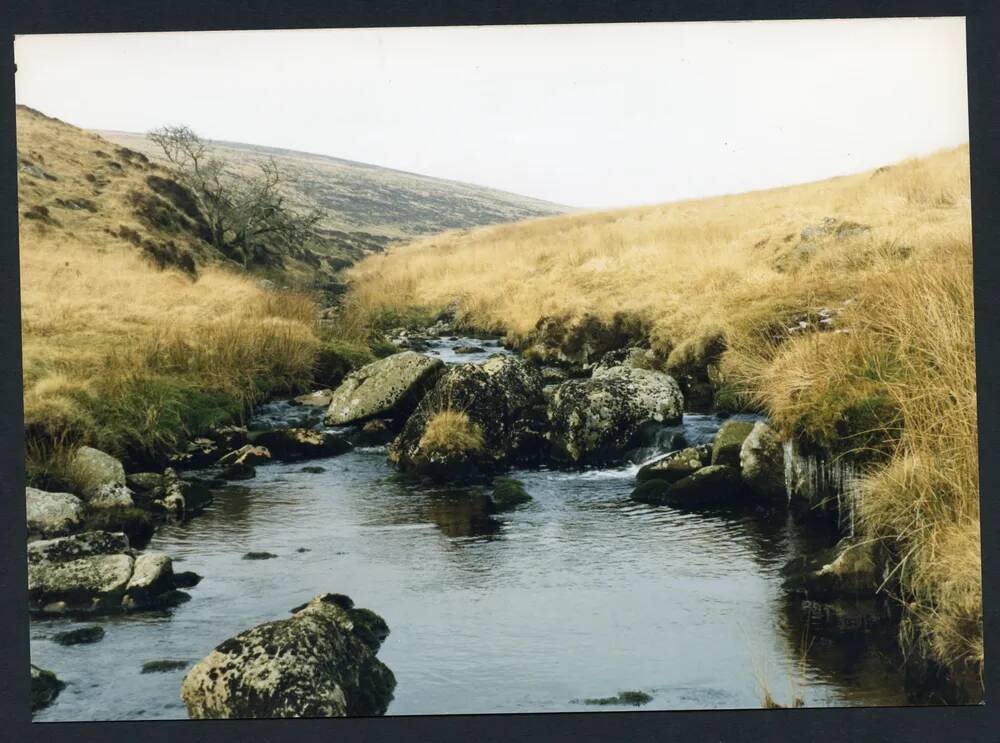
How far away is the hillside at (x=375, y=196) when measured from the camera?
5672mm

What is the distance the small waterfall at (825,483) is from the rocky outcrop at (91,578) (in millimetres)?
3580

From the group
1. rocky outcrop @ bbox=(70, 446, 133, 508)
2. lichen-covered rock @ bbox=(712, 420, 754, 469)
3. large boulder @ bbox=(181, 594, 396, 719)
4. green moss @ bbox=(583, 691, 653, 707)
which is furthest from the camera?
lichen-covered rock @ bbox=(712, 420, 754, 469)

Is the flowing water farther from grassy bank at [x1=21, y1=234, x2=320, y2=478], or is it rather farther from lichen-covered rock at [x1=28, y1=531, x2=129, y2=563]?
grassy bank at [x1=21, y1=234, x2=320, y2=478]

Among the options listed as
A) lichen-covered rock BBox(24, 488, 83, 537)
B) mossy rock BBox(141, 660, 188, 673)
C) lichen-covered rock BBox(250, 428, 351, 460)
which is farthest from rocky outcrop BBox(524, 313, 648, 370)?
lichen-covered rock BBox(24, 488, 83, 537)

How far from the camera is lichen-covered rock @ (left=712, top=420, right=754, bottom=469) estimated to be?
5.62 m

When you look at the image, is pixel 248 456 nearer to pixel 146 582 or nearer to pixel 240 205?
pixel 146 582

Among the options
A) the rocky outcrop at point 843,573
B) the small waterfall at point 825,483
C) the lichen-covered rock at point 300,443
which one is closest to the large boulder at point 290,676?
the lichen-covered rock at point 300,443

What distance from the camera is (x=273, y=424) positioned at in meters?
6.15

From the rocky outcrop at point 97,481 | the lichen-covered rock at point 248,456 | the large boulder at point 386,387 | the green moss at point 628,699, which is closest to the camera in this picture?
the green moss at point 628,699

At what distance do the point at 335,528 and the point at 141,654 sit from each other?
1247 mm

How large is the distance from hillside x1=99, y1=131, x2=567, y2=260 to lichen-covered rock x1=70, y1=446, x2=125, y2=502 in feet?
5.96

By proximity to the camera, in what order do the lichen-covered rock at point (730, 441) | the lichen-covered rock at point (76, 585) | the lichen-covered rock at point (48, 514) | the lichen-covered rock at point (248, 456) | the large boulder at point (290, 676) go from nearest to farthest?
the large boulder at point (290, 676), the lichen-covered rock at point (76, 585), the lichen-covered rock at point (48, 514), the lichen-covered rock at point (730, 441), the lichen-covered rock at point (248, 456)

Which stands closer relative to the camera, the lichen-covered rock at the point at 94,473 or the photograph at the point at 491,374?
the photograph at the point at 491,374

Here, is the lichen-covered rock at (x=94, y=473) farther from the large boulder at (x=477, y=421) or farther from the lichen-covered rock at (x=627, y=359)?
the lichen-covered rock at (x=627, y=359)
